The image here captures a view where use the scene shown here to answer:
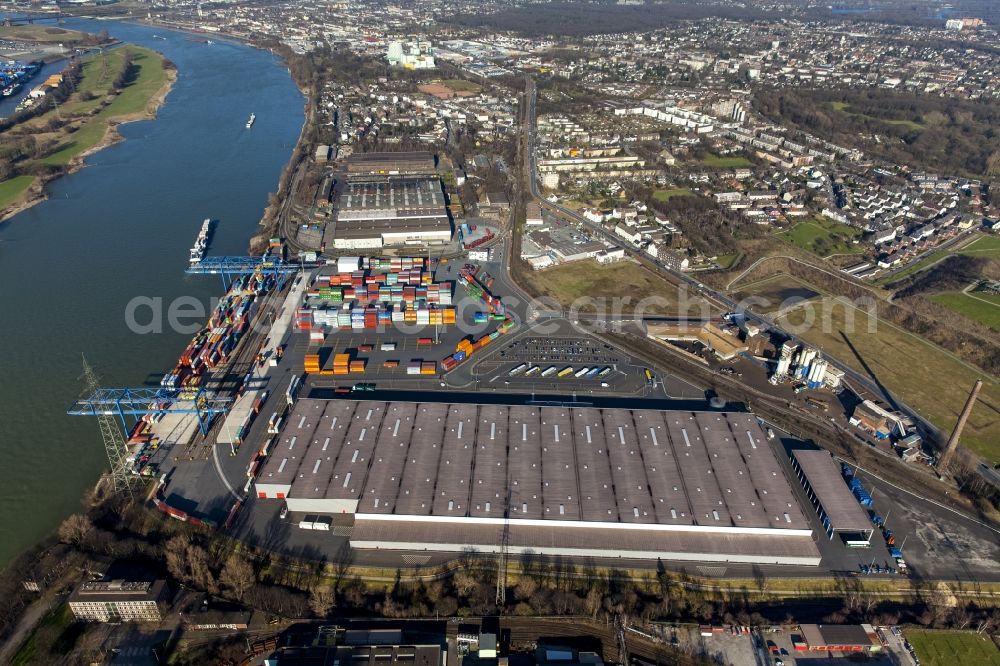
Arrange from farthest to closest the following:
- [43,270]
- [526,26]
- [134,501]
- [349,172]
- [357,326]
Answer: [526,26]
[349,172]
[43,270]
[357,326]
[134,501]

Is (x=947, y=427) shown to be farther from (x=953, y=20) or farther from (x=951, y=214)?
(x=953, y=20)

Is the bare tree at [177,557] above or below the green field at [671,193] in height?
below

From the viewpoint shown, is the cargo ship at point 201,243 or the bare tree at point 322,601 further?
the cargo ship at point 201,243

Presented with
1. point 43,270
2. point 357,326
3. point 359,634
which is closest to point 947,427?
point 359,634

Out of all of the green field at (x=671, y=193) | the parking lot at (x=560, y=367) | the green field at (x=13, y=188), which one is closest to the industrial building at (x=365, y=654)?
the parking lot at (x=560, y=367)

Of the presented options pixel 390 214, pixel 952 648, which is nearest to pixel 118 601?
pixel 952 648

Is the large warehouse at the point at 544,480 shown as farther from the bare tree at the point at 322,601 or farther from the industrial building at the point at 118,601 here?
the industrial building at the point at 118,601

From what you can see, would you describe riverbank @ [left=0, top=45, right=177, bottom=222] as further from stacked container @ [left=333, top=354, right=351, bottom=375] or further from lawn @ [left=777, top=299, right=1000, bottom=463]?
lawn @ [left=777, top=299, right=1000, bottom=463]
